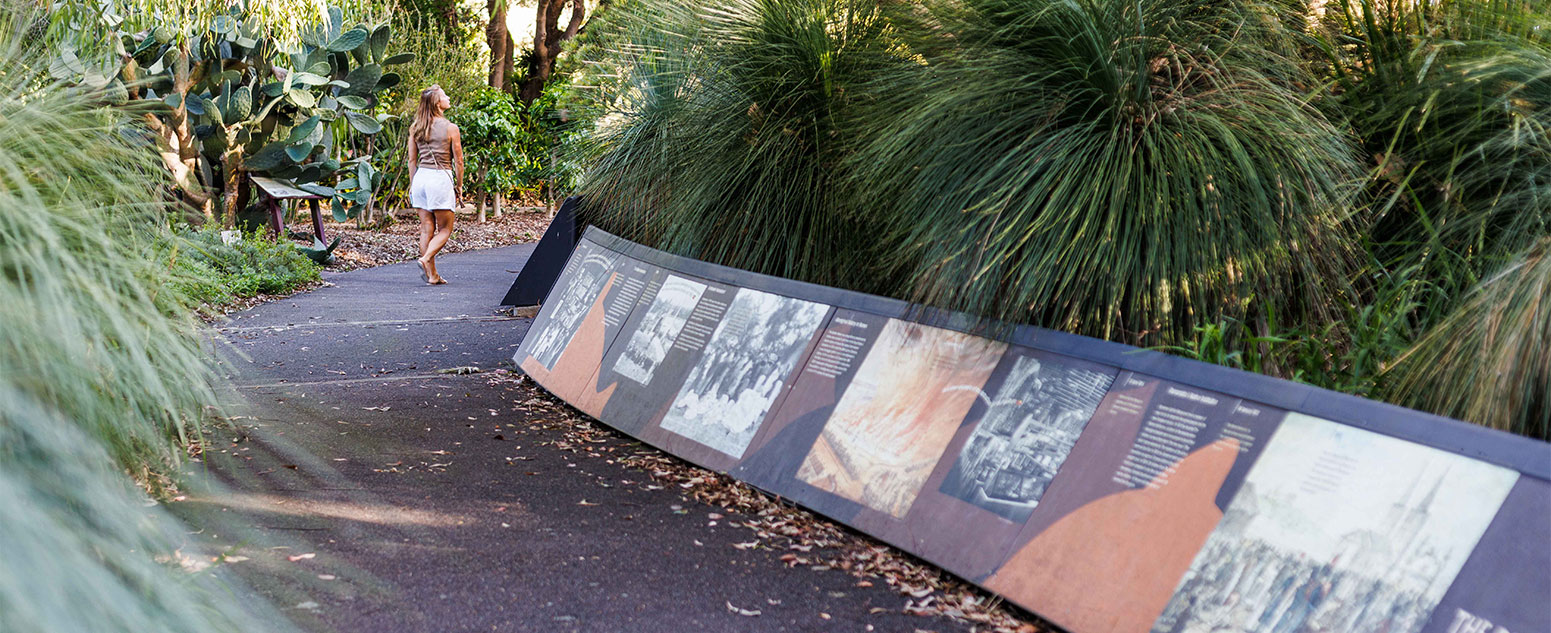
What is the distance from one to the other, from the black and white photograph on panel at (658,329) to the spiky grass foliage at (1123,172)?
1.53 m

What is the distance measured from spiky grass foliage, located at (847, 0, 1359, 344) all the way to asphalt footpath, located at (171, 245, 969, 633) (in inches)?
45.7

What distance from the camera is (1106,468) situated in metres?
3.31

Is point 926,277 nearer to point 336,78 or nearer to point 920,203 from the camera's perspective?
point 920,203

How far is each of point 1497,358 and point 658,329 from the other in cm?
358

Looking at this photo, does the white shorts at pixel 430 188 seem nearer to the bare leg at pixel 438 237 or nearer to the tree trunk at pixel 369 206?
the bare leg at pixel 438 237

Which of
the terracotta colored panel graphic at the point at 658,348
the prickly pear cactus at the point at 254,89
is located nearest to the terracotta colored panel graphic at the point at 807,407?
the terracotta colored panel graphic at the point at 658,348

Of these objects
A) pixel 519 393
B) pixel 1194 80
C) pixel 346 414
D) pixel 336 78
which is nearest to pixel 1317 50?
pixel 1194 80

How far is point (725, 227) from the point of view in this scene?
5.76 metres

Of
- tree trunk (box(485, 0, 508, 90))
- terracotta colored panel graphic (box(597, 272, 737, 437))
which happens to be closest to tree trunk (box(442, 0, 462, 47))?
tree trunk (box(485, 0, 508, 90))

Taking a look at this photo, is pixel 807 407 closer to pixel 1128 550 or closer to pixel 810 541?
pixel 810 541

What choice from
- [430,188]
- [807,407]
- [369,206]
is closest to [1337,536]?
[807,407]

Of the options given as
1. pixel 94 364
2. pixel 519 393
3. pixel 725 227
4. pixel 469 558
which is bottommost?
pixel 519 393

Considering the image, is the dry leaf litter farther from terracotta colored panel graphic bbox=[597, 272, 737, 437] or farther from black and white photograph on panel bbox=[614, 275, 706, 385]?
black and white photograph on panel bbox=[614, 275, 706, 385]

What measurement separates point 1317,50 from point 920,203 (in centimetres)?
167
